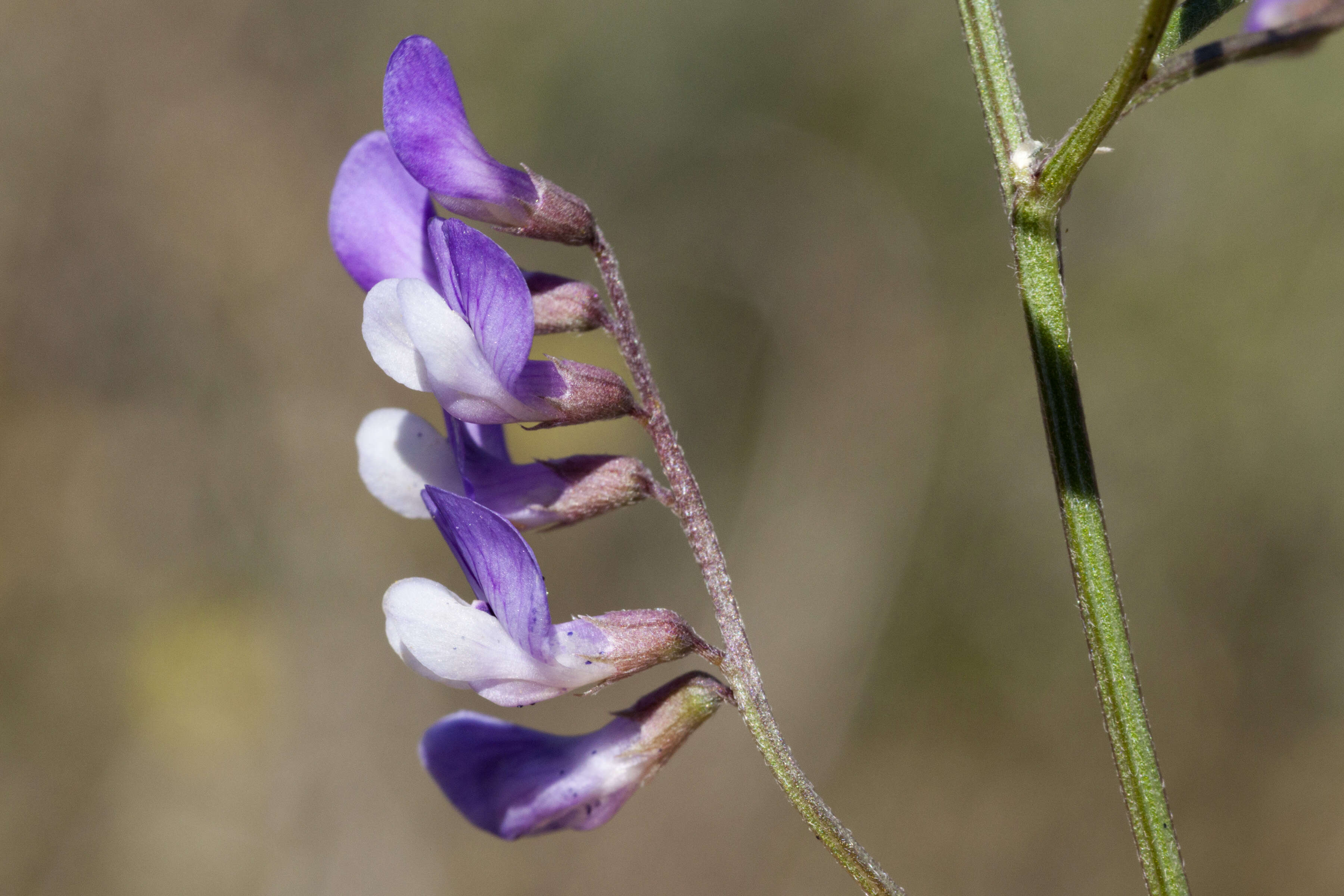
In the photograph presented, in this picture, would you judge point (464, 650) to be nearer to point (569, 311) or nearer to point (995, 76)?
point (569, 311)

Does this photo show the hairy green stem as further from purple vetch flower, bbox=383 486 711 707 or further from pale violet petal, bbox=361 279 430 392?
pale violet petal, bbox=361 279 430 392

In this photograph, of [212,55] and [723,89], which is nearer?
[723,89]

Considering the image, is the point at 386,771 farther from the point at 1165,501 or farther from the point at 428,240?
the point at 428,240

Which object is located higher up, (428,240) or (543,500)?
(428,240)

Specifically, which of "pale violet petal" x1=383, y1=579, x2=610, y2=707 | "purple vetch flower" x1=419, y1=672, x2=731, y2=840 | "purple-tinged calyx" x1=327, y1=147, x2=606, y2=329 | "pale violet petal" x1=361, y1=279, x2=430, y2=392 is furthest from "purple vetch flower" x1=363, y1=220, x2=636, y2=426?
"purple vetch flower" x1=419, y1=672, x2=731, y2=840

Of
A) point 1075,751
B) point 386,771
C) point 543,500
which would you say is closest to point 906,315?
point 1075,751

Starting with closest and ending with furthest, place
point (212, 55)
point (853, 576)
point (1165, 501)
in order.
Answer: point (1165, 501), point (853, 576), point (212, 55)

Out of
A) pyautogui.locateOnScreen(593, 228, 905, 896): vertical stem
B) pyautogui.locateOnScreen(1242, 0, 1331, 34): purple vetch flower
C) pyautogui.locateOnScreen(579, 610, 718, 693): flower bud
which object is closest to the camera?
pyautogui.locateOnScreen(1242, 0, 1331, 34): purple vetch flower

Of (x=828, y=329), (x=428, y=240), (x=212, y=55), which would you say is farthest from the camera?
(x=212, y=55)
